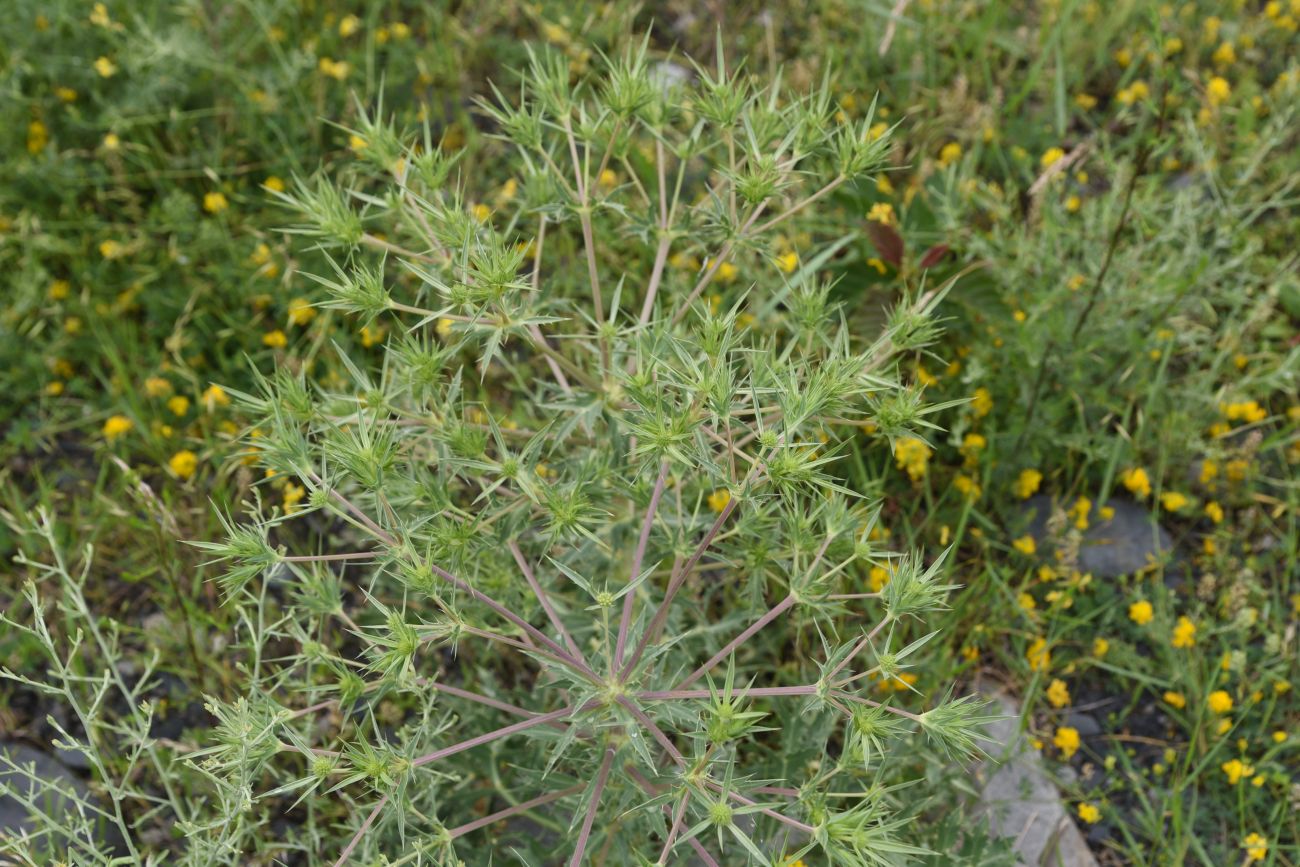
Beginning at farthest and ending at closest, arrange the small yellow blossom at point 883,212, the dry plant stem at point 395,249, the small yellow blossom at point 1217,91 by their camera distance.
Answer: the small yellow blossom at point 1217,91 < the small yellow blossom at point 883,212 < the dry plant stem at point 395,249

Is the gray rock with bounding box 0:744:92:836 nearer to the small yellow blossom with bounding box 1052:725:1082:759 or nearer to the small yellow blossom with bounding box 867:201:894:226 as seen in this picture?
the small yellow blossom with bounding box 1052:725:1082:759

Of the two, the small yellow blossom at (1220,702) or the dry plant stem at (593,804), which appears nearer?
the dry plant stem at (593,804)

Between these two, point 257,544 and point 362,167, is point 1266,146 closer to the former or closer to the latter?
point 362,167

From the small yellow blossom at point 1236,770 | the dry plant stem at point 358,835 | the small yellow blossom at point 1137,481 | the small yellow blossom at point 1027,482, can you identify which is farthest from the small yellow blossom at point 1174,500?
the dry plant stem at point 358,835

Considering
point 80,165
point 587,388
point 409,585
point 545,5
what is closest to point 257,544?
point 409,585

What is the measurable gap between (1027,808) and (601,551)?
1.13 m

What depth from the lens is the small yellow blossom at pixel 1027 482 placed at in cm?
281

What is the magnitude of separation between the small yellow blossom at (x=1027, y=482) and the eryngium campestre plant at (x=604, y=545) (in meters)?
0.54

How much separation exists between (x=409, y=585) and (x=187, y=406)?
5.51ft

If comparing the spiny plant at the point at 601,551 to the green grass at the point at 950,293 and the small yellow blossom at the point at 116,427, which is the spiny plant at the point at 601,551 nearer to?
the green grass at the point at 950,293

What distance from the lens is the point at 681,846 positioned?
193cm

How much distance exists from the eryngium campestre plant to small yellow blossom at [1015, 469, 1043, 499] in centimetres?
54

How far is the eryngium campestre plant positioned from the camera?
167 centimetres

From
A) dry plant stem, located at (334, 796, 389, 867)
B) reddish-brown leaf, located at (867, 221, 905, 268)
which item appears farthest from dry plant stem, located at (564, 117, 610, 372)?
reddish-brown leaf, located at (867, 221, 905, 268)
